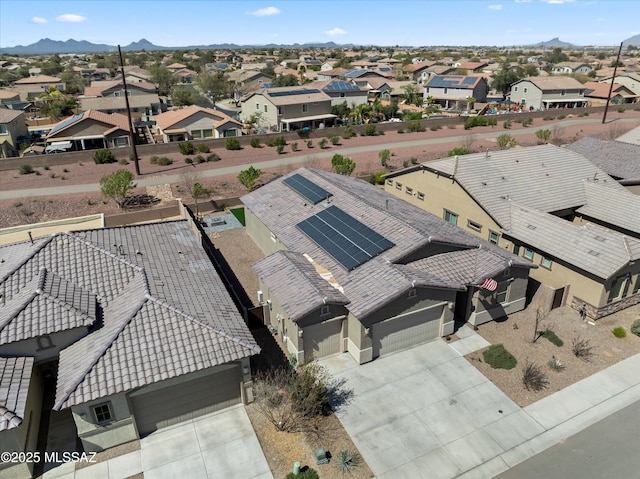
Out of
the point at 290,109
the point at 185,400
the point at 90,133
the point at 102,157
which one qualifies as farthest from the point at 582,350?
the point at 90,133

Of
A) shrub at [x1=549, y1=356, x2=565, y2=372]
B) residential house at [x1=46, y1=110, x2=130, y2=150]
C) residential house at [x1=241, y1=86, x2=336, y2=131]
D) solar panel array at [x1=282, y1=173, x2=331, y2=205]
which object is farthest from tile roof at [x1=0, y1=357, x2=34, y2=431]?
residential house at [x1=241, y1=86, x2=336, y2=131]

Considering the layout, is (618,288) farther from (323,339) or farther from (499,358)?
(323,339)

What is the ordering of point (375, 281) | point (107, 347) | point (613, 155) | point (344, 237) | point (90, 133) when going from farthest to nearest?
point (90, 133) < point (613, 155) < point (344, 237) < point (375, 281) < point (107, 347)

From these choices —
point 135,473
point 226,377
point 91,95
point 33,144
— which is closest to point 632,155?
point 226,377

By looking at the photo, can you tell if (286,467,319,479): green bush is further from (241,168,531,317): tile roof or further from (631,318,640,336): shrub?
(631,318,640,336): shrub

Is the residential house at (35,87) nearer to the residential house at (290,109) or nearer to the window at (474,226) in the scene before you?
the residential house at (290,109)
